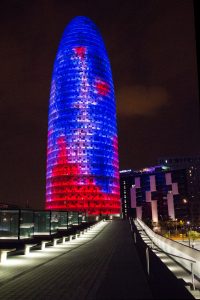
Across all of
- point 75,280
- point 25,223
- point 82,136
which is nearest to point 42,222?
point 25,223

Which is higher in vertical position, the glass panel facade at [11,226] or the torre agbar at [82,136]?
the torre agbar at [82,136]

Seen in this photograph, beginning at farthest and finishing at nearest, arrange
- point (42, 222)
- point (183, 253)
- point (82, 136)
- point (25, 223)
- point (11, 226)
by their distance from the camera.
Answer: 1. point (82, 136)
2. point (42, 222)
3. point (25, 223)
4. point (11, 226)
5. point (183, 253)

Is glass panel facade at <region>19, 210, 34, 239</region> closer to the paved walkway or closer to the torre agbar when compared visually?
the paved walkway

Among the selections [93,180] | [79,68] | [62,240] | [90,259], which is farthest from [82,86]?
[90,259]

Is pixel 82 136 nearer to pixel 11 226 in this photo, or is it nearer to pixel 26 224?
pixel 26 224

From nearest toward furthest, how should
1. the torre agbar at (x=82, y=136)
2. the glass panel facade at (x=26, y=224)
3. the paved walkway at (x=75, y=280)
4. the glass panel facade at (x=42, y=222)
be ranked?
the paved walkway at (x=75, y=280) → the glass panel facade at (x=26, y=224) → the glass panel facade at (x=42, y=222) → the torre agbar at (x=82, y=136)

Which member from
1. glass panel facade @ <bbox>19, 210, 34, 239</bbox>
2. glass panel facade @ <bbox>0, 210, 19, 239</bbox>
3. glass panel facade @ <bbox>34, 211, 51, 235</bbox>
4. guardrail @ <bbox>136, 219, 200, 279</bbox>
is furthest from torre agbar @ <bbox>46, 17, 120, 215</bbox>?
glass panel facade @ <bbox>0, 210, 19, 239</bbox>

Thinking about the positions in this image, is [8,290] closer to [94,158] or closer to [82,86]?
[94,158]

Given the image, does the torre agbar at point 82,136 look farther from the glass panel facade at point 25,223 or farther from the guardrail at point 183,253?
the guardrail at point 183,253

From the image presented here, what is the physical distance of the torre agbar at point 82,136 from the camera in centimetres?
17312

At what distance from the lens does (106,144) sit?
18762 cm

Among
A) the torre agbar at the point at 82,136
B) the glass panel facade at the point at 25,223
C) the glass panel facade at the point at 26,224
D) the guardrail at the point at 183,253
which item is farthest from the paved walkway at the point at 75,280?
the torre agbar at the point at 82,136

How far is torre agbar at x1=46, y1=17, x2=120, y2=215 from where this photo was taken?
17312 centimetres

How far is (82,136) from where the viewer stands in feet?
587
